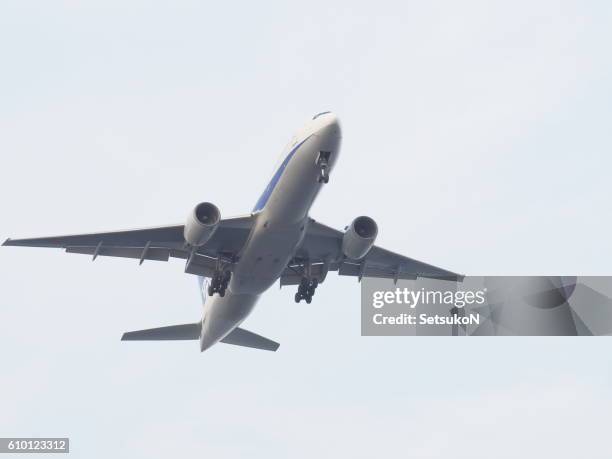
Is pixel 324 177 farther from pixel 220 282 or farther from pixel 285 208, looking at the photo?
pixel 220 282

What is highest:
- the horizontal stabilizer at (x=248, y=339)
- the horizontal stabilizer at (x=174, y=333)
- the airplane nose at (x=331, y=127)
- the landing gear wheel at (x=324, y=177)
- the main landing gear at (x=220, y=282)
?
the airplane nose at (x=331, y=127)

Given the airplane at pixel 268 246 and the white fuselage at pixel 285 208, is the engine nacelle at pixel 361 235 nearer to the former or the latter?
the airplane at pixel 268 246

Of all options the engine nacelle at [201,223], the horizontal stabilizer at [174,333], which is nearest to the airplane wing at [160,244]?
the engine nacelle at [201,223]

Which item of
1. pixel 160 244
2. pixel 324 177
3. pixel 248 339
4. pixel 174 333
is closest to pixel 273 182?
pixel 324 177

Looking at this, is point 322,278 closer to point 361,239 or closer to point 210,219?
point 361,239

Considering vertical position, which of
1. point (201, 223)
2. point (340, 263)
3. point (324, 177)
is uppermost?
point (340, 263)

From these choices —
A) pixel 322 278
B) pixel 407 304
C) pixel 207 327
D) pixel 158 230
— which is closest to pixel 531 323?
pixel 407 304
